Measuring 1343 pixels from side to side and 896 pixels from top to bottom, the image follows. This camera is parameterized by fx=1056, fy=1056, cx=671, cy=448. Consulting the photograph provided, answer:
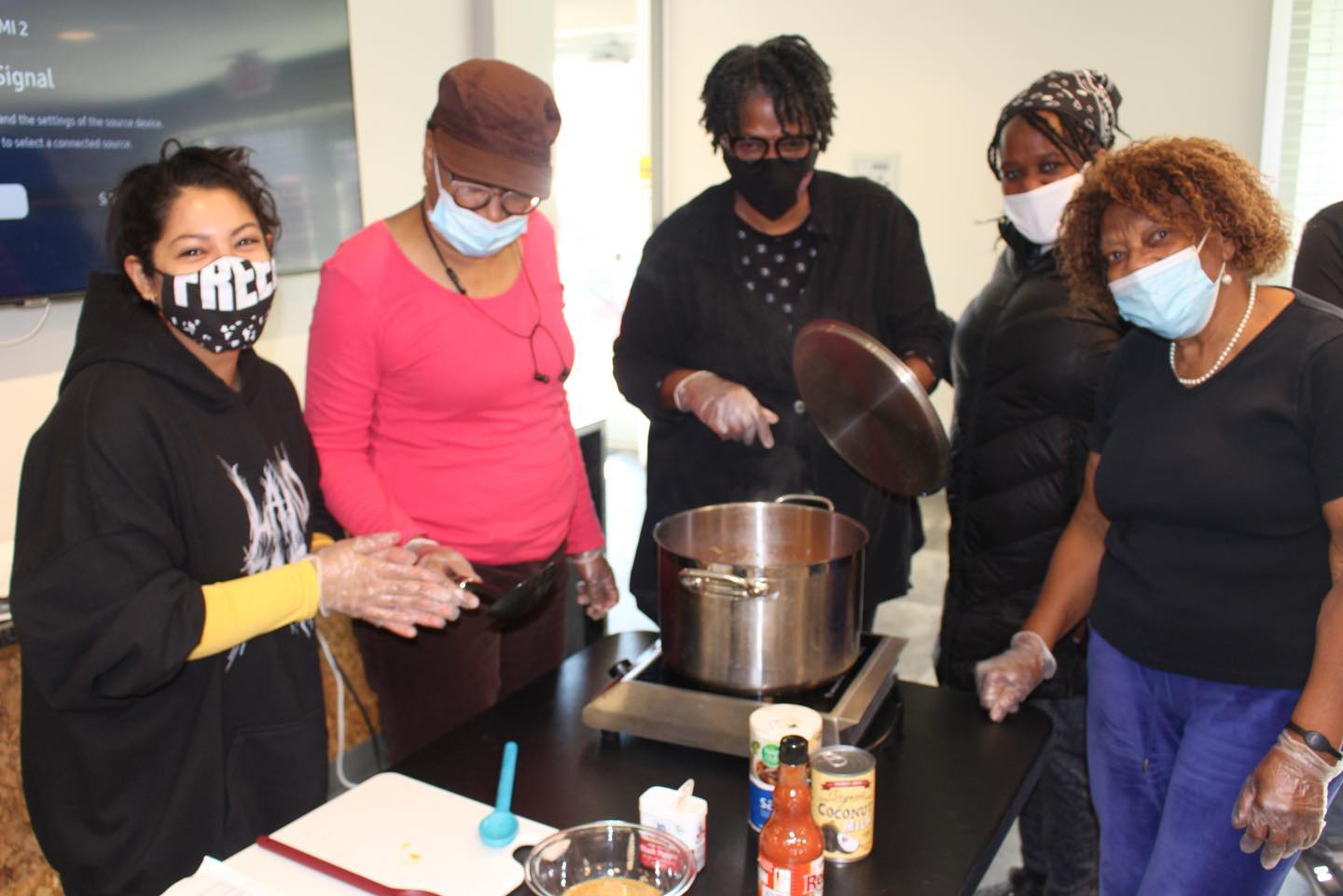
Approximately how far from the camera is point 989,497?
5.99ft

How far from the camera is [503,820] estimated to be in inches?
44.8

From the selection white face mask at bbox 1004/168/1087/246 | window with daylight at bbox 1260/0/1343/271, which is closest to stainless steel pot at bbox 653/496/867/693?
white face mask at bbox 1004/168/1087/246

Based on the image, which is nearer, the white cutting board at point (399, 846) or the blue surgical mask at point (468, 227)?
the white cutting board at point (399, 846)

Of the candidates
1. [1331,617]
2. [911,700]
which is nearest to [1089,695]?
[911,700]

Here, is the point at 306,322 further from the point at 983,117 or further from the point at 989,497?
the point at 983,117

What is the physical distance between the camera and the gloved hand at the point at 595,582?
6.29ft

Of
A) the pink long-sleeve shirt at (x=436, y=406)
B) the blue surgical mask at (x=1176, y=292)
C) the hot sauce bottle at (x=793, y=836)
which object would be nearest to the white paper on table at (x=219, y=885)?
the hot sauce bottle at (x=793, y=836)

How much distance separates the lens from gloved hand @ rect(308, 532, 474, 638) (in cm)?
133

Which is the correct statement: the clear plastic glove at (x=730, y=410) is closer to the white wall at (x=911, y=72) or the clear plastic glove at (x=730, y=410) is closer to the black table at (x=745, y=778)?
the black table at (x=745, y=778)

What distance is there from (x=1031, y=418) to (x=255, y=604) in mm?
1225

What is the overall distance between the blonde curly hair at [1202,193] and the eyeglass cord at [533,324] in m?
0.88

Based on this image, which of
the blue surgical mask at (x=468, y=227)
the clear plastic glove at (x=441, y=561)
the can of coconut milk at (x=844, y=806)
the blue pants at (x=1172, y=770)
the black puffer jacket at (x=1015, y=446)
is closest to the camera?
the can of coconut milk at (x=844, y=806)

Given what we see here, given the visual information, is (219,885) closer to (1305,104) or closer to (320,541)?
(320,541)

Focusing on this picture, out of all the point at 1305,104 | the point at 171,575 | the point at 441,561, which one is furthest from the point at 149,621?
the point at 1305,104
